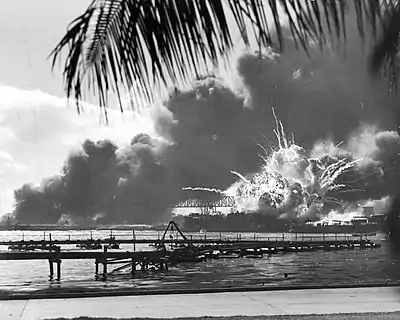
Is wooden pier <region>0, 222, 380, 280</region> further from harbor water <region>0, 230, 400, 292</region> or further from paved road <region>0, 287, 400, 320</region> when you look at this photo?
paved road <region>0, 287, 400, 320</region>

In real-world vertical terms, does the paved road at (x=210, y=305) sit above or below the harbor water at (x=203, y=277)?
above

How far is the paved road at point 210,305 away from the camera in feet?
53.9

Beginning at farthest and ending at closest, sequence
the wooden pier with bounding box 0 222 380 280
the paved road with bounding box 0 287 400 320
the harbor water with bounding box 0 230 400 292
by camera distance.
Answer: the wooden pier with bounding box 0 222 380 280
the harbor water with bounding box 0 230 400 292
the paved road with bounding box 0 287 400 320

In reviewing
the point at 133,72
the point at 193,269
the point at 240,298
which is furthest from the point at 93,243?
the point at 133,72

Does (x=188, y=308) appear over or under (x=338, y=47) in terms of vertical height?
under

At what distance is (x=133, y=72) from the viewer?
2.46 m

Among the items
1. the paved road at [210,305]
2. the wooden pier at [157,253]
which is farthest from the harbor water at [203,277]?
the paved road at [210,305]

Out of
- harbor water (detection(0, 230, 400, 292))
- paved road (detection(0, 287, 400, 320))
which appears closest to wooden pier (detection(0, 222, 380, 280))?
harbor water (detection(0, 230, 400, 292))

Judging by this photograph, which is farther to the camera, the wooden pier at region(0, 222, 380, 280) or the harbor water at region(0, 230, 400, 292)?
the wooden pier at region(0, 222, 380, 280)

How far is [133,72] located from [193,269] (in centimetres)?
6938

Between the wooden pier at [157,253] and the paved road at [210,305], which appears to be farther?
the wooden pier at [157,253]

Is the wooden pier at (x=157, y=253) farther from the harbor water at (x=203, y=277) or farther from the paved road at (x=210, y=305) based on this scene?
the paved road at (x=210, y=305)

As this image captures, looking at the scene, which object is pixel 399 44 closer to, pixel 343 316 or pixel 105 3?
pixel 105 3

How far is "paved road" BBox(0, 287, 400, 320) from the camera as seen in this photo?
1644cm
